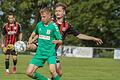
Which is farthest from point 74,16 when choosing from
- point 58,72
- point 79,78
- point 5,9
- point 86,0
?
point 58,72

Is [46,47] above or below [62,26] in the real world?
below

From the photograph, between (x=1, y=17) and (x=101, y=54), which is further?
(x=1, y=17)

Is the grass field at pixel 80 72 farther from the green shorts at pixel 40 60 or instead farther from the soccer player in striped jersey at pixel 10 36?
the green shorts at pixel 40 60

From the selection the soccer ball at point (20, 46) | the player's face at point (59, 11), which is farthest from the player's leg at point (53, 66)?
the soccer ball at point (20, 46)

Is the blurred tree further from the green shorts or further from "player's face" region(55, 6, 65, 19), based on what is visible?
the green shorts

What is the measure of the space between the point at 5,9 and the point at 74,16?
16573mm

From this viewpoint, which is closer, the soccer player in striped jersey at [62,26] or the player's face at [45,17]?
the player's face at [45,17]

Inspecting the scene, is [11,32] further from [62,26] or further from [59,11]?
[59,11]

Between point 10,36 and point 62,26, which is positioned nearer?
point 62,26

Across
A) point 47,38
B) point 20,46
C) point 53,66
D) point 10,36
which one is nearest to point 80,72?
point 10,36

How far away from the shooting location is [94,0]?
64.4 meters

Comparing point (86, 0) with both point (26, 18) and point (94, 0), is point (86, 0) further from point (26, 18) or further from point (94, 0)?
point (26, 18)

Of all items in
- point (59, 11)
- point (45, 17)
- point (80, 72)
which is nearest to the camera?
point (45, 17)

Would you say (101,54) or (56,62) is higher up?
(56,62)
